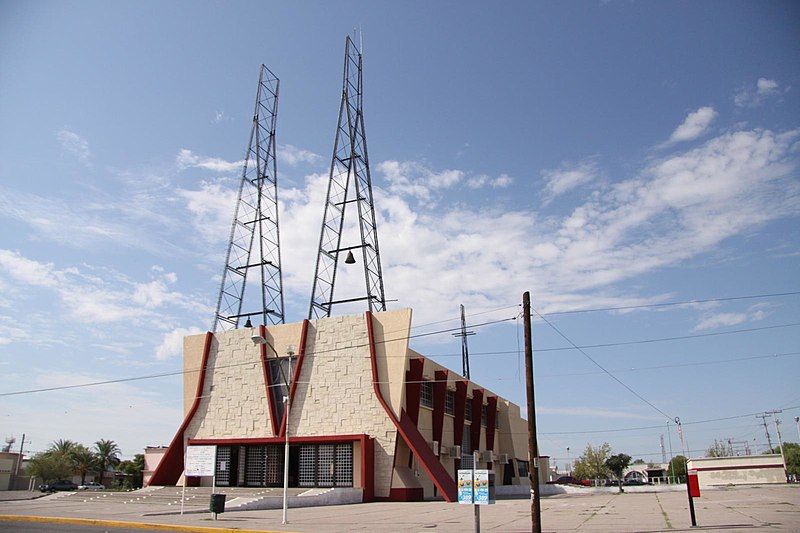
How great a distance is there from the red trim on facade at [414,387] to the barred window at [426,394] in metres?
3.09

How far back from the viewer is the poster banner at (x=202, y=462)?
99.4 ft

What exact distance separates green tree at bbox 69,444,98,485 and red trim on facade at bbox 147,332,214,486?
46.0 meters

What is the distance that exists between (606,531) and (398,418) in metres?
22.0

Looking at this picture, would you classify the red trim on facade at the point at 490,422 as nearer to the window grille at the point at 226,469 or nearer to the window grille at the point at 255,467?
the window grille at the point at 255,467

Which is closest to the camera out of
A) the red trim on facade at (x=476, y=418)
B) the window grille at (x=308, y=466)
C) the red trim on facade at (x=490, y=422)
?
the window grille at (x=308, y=466)

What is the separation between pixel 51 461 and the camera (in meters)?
78.8

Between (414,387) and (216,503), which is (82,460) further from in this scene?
(216,503)

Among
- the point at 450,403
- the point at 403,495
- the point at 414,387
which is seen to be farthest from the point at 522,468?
the point at 403,495

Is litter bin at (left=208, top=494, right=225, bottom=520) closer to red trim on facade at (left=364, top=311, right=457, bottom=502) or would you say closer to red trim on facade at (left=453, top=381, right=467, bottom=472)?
red trim on facade at (left=364, top=311, right=457, bottom=502)

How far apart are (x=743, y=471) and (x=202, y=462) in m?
81.0

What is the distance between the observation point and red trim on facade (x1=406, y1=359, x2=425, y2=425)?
4375 centimetres

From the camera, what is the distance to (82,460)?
3322 inches

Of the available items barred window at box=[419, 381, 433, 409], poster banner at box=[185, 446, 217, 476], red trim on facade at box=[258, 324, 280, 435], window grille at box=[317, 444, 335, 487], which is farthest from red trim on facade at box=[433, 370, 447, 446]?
poster banner at box=[185, 446, 217, 476]

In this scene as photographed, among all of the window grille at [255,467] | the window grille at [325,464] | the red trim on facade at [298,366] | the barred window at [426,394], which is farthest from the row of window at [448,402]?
the window grille at [255,467]
